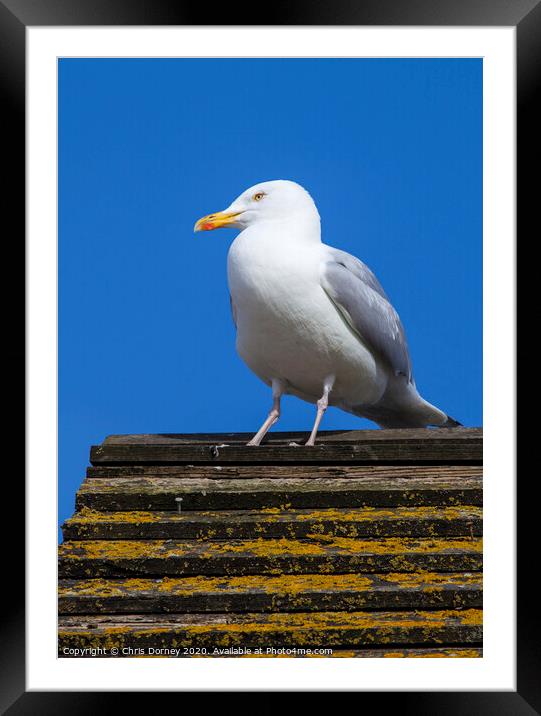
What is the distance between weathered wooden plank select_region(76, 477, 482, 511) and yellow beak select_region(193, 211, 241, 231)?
7.73 ft

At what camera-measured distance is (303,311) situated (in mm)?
7652

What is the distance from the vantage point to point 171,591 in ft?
18.5

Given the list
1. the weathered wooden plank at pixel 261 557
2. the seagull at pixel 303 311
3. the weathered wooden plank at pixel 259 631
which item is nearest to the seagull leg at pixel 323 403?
the seagull at pixel 303 311

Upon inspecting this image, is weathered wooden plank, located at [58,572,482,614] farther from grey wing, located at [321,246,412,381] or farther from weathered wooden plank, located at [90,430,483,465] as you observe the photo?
grey wing, located at [321,246,412,381]

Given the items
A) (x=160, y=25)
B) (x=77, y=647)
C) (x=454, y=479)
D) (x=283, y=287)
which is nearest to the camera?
(x=77, y=647)

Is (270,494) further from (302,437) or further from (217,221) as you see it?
(217,221)

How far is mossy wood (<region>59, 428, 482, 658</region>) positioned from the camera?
5453 mm

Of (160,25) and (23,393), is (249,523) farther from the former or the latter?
(160,25)

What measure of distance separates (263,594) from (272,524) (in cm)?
47

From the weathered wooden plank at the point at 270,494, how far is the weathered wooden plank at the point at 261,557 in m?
0.25

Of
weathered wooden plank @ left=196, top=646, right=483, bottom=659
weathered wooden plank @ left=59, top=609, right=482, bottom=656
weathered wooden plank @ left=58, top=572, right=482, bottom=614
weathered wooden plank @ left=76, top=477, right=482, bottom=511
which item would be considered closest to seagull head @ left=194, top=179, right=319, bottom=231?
weathered wooden plank @ left=76, top=477, right=482, bottom=511

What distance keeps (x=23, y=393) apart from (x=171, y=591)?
45.3 inches

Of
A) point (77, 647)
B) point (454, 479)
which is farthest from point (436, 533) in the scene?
point (77, 647)

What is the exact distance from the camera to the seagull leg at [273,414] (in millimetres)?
7284
